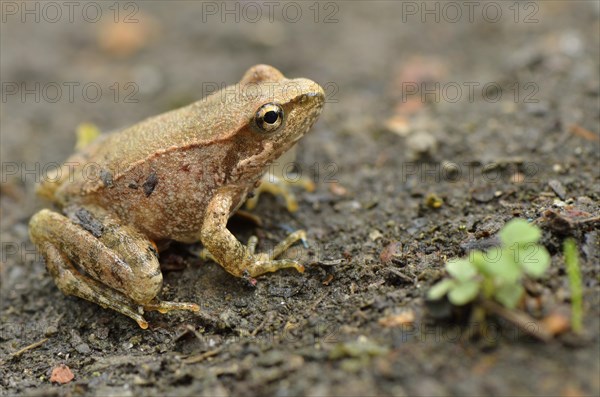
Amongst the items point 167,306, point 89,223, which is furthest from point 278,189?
point 89,223

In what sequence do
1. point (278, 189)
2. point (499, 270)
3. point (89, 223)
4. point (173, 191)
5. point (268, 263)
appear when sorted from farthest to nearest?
point (278, 189)
point (173, 191)
point (89, 223)
point (268, 263)
point (499, 270)

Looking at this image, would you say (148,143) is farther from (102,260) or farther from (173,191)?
(102,260)

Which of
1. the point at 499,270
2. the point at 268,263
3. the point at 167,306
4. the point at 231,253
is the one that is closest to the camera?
the point at 499,270

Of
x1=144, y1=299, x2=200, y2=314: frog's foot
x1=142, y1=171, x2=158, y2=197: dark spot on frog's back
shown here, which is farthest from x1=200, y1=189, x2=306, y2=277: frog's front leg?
x1=142, y1=171, x2=158, y2=197: dark spot on frog's back

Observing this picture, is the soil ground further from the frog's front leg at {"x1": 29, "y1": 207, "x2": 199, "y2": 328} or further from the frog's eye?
the frog's eye

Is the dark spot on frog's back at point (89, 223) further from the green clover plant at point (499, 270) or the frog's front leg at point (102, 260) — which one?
the green clover plant at point (499, 270)

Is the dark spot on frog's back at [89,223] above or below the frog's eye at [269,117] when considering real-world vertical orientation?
below

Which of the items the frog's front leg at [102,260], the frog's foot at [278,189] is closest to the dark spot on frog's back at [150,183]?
the frog's front leg at [102,260]
